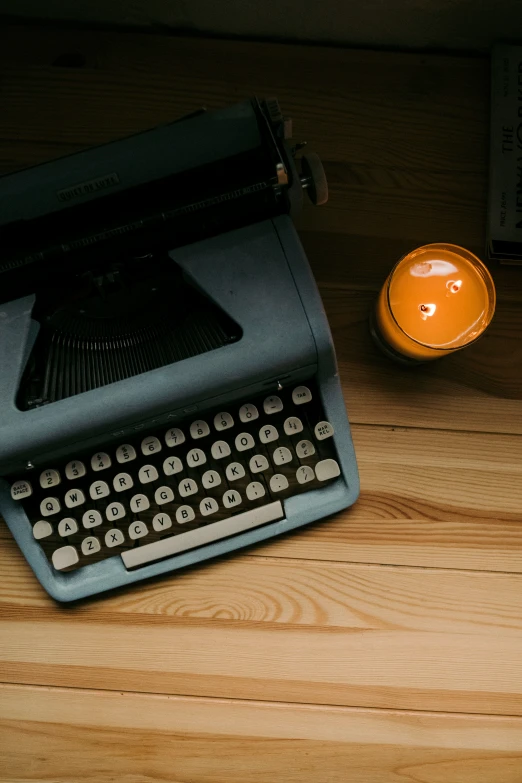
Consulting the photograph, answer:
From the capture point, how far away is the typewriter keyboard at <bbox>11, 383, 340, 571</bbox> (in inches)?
36.4

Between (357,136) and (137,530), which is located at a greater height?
(357,136)

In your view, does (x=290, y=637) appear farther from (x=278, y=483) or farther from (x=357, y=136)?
(x=357, y=136)

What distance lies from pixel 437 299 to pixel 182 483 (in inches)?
17.6

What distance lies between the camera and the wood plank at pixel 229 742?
948 millimetres

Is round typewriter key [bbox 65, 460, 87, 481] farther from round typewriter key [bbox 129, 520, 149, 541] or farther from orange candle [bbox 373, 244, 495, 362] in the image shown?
orange candle [bbox 373, 244, 495, 362]

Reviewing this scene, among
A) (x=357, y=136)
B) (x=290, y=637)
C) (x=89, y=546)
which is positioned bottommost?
(x=290, y=637)

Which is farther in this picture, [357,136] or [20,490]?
[357,136]

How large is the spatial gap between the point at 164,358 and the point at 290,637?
449 millimetres

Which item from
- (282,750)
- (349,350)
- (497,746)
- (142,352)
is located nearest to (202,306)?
(142,352)

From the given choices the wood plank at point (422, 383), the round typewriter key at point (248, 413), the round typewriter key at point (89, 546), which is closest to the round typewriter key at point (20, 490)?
the round typewriter key at point (89, 546)

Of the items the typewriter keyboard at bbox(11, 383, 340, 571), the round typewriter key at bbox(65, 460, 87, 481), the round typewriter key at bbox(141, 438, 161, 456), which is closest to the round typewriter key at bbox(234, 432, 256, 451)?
the typewriter keyboard at bbox(11, 383, 340, 571)

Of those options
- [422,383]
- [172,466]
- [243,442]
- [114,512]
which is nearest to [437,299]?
[422,383]

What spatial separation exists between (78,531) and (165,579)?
0.48 feet

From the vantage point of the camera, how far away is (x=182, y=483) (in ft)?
3.11
